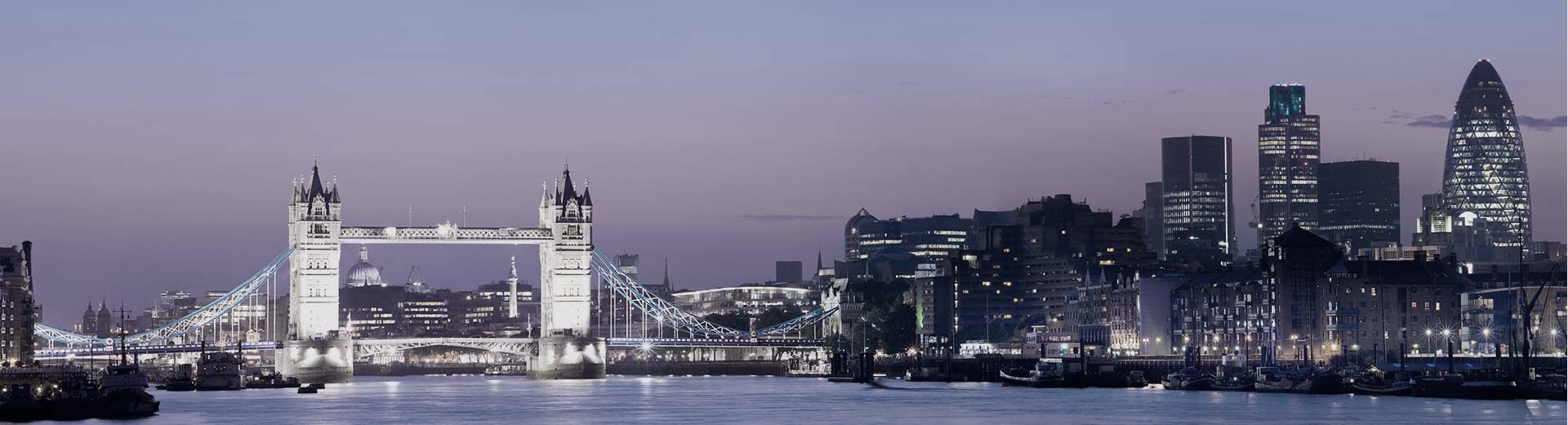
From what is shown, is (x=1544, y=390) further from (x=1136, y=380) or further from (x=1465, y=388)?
(x=1136, y=380)

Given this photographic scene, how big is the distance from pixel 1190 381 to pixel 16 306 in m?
78.4

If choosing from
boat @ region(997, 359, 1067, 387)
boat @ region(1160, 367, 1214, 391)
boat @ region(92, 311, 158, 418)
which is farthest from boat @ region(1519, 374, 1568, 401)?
boat @ region(92, 311, 158, 418)

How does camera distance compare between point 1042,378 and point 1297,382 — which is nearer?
point 1297,382

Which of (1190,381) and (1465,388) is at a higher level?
(1190,381)

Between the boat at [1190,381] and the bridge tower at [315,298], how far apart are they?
212ft

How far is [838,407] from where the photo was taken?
475 ft

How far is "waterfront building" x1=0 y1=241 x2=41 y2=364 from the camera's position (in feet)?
497

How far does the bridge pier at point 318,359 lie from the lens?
7643 inches

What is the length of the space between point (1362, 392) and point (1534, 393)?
16.9 metres

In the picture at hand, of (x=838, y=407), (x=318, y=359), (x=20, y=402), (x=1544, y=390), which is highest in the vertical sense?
(x=318, y=359)

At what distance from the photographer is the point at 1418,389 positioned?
148 meters

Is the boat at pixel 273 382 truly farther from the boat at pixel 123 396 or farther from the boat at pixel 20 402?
the boat at pixel 20 402

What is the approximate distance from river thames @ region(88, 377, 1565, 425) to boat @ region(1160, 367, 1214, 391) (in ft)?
6.50

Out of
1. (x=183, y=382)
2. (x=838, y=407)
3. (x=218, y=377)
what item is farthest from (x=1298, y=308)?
(x=183, y=382)
